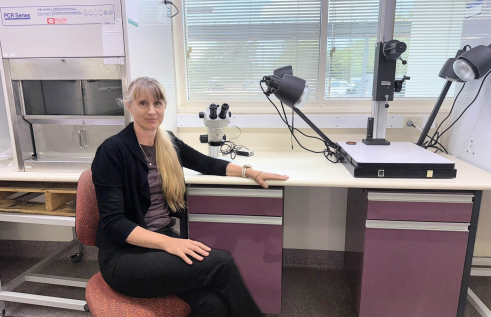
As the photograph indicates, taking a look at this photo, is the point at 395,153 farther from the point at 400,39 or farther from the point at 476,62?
the point at 400,39

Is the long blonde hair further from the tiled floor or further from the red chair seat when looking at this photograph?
the tiled floor

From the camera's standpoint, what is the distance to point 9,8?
4.71ft

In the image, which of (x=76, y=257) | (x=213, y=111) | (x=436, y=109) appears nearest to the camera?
(x=213, y=111)

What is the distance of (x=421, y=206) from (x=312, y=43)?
3.95 ft

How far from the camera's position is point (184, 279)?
104cm

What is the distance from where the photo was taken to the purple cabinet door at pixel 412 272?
136 centimetres

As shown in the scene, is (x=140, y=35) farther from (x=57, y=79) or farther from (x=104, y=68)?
(x=57, y=79)

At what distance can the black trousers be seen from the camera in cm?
104

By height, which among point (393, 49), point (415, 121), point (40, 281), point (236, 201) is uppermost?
point (393, 49)

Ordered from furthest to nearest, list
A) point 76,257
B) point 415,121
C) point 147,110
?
point 76,257, point 415,121, point 147,110

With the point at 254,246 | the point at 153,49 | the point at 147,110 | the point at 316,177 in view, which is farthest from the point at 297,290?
the point at 153,49

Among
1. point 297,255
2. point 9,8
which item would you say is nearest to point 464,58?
point 297,255

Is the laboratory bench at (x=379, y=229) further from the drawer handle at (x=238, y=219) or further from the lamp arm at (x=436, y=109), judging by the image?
the lamp arm at (x=436, y=109)

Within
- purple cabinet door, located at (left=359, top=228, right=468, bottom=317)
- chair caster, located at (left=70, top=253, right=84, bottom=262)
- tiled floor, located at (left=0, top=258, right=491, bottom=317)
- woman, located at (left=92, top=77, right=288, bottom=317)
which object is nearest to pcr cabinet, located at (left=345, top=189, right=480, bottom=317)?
purple cabinet door, located at (left=359, top=228, right=468, bottom=317)
